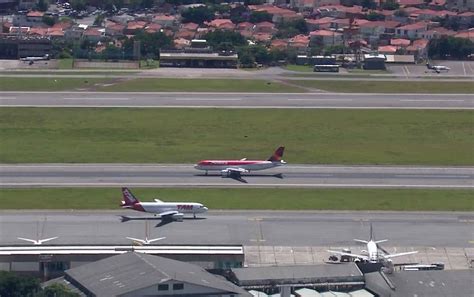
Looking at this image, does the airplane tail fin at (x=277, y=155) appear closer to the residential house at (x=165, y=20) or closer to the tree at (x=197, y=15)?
the residential house at (x=165, y=20)

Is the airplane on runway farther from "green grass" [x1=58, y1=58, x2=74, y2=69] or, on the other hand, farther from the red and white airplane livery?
"green grass" [x1=58, y1=58, x2=74, y2=69]

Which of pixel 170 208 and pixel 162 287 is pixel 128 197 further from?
pixel 162 287

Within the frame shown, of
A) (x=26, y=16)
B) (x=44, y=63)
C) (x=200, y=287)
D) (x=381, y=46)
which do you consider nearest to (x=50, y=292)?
(x=200, y=287)

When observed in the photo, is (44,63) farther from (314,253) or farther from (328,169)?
(314,253)

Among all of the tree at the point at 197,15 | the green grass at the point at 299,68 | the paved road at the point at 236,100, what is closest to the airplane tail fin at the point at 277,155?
the paved road at the point at 236,100

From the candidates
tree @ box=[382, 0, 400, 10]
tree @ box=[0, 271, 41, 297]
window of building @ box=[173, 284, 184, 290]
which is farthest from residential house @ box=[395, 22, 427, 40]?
tree @ box=[0, 271, 41, 297]

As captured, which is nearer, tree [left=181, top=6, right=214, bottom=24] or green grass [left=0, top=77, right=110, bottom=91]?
green grass [left=0, top=77, right=110, bottom=91]
